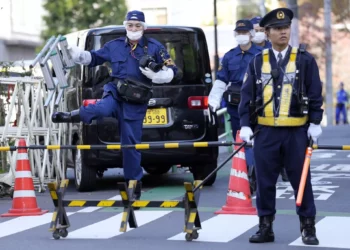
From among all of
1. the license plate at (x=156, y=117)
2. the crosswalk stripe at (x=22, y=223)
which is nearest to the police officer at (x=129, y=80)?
the crosswalk stripe at (x=22, y=223)

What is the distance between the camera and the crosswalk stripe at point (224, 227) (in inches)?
380

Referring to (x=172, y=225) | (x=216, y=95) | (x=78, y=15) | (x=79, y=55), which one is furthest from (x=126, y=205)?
(x=78, y=15)

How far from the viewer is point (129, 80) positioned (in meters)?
11.6

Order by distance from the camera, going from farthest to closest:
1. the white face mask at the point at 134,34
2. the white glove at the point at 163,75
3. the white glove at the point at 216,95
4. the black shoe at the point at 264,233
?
the white glove at the point at 216,95 → the white face mask at the point at 134,34 → the white glove at the point at 163,75 → the black shoe at the point at 264,233

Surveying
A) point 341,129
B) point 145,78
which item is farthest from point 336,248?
point 341,129

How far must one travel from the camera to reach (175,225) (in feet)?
34.5

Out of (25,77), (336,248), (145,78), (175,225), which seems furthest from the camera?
(25,77)

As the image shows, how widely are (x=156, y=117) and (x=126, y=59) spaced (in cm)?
207

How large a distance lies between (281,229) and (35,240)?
214 cm

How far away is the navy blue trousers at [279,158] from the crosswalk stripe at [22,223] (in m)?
2.43

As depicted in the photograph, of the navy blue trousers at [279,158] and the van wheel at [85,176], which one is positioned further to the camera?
the van wheel at [85,176]

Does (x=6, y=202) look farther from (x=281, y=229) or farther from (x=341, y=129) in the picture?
(x=341, y=129)

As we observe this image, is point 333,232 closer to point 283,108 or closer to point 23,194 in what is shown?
point 283,108

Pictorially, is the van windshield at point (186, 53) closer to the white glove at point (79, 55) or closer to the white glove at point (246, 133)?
the white glove at point (79, 55)
